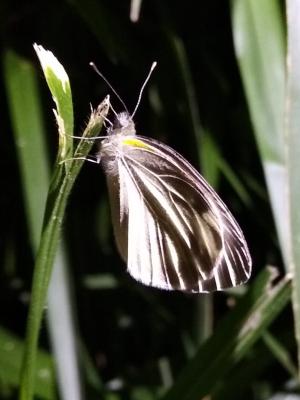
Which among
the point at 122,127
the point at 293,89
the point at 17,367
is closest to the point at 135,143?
the point at 122,127

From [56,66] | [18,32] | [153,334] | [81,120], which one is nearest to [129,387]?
[153,334]

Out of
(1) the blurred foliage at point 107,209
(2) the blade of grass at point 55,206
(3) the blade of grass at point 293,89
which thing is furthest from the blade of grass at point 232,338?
(2) the blade of grass at point 55,206

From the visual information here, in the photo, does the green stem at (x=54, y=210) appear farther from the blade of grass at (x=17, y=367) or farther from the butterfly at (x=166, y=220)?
the blade of grass at (x=17, y=367)

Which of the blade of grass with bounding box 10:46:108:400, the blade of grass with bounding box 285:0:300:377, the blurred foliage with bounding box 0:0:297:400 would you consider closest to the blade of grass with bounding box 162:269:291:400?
the blurred foliage with bounding box 0:0:297:400

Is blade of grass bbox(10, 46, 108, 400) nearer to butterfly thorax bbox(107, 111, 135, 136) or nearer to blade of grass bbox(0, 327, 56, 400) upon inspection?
butterfly thorax bbox(107, 111, 135, 136)

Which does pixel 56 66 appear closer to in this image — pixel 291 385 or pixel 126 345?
pixel 291 385
